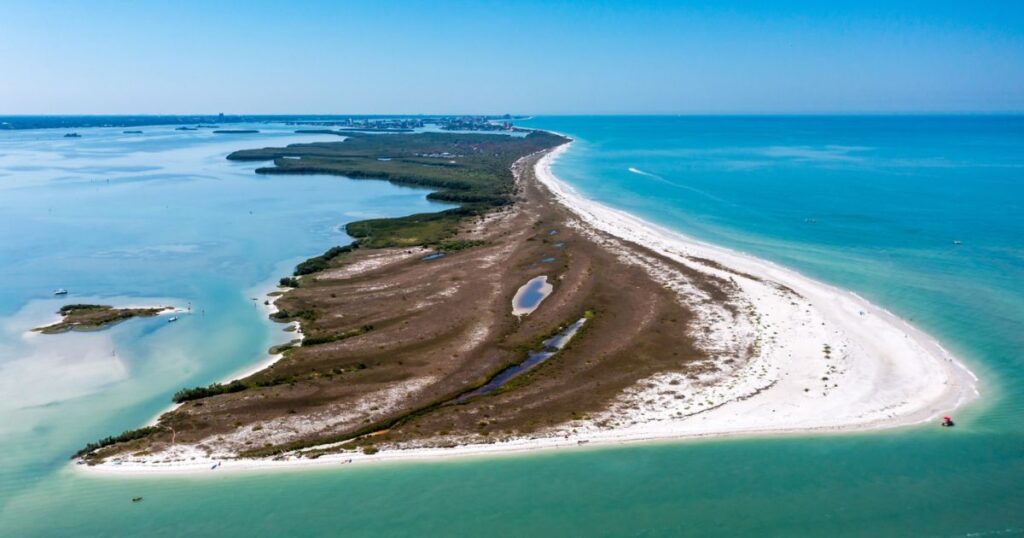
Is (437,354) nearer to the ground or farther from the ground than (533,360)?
farther from the ground

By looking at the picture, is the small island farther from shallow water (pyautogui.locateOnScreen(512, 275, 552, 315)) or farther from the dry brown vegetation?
shallow water (pyautogui.locateOnScreen(512, 275, 552, 315))

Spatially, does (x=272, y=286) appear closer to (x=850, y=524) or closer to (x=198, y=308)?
(x=198, y=308)

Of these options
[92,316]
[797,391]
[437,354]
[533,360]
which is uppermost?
[92,316]

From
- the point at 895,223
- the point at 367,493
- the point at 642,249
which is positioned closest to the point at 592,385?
the point at 367,493

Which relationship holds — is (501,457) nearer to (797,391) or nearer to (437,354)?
(437,354)

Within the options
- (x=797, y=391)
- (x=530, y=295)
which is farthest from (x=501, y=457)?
(x=530, y=295)

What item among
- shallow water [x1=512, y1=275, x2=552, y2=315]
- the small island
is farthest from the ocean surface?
shallow water [x1=512, y1=275, x2=552, y2=315]
